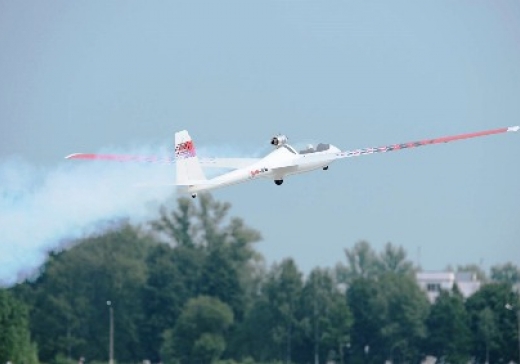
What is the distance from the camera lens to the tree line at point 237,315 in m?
118

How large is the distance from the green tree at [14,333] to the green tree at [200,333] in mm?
11198

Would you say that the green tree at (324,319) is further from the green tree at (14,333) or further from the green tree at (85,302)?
the green tree at (14,333)

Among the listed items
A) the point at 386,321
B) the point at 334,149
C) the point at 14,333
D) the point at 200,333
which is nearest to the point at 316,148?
the point at 334,149

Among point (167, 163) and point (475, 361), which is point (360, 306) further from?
point (167, 163)

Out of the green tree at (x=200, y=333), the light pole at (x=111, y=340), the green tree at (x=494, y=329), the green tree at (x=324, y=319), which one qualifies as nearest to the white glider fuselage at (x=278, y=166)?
the green tree at (x=200, y=333)

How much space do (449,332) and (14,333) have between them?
31.3 metres

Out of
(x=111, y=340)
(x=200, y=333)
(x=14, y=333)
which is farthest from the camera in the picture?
(x=111, y=340)

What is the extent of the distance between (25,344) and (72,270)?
40.0ft

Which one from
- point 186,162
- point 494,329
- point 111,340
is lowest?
point 494,329

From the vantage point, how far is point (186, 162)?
60531 mm

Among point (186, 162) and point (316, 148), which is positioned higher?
point (316, 148)

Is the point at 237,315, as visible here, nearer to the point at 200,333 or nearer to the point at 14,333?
Answer: the point at 200,333

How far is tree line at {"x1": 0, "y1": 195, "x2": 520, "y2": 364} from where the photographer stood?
4638 inches

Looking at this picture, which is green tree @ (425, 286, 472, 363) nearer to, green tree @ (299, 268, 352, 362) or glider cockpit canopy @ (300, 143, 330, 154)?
green tree @ (299, 268, 352, 362)
